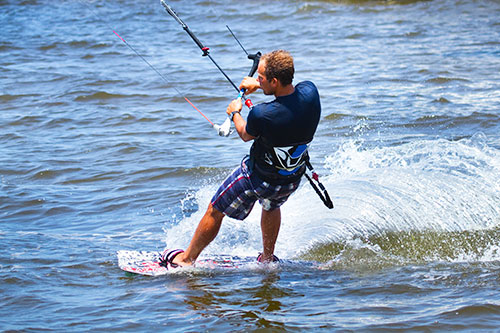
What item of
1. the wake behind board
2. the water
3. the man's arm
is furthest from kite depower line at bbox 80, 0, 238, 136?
the wake behind board

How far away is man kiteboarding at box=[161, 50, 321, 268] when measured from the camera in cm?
486

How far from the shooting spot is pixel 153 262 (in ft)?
19.1

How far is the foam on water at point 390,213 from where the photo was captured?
21.0 feet

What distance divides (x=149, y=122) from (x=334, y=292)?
6.43 meters

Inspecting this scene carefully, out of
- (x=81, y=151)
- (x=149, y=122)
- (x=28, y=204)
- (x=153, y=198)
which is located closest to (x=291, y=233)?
(x=153, y=198)

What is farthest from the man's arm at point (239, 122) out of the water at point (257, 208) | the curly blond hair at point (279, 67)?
the water at point (257, 208)

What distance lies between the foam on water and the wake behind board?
45 centimetres

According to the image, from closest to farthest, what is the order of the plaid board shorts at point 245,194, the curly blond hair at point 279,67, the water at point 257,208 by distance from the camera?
the curly blond hair at point 279,67
the water at point 257,208
the plaid board shorts at point 245,194

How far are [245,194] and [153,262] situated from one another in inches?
44.0

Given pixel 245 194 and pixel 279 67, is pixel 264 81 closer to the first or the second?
pixel 279 67

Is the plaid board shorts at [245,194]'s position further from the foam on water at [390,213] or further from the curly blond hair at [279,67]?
the foam on water at [390,213]

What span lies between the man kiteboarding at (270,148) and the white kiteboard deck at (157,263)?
103 mm

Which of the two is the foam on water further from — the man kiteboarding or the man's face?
the man's face

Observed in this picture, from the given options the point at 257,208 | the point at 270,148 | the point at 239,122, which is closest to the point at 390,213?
the point at 257,208
